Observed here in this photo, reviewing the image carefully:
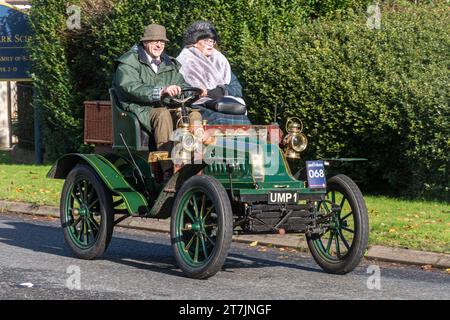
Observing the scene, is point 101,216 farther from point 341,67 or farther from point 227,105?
point 341,67

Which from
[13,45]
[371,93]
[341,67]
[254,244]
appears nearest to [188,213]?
[254,244]

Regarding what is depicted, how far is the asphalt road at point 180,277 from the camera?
827 centimetres

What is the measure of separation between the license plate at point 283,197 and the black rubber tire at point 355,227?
1.57 feet

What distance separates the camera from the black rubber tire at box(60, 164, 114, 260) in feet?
32.2

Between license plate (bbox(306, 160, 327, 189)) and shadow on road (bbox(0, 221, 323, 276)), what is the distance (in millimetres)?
878

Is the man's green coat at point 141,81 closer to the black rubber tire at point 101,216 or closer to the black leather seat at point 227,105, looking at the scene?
the black leather seat at point 227,105

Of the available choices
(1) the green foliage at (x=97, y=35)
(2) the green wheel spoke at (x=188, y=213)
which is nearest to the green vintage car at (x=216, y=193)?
(2) the green wheel spoke at (x=188, y=213)

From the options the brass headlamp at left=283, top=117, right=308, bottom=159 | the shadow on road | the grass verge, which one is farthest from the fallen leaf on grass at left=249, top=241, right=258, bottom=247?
the brass headlamp at left=283, top=117, right=308, bottom=159

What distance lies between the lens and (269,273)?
937 centimetres

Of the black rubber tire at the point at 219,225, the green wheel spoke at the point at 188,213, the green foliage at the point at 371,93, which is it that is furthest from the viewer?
the green foliage at the point at 371,93

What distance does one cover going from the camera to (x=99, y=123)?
34.3 ft

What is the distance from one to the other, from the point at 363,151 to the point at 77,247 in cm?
531

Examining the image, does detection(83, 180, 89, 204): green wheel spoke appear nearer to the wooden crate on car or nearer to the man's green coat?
the wooden crate on car

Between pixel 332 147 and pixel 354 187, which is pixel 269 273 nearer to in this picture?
pixel 354 187
